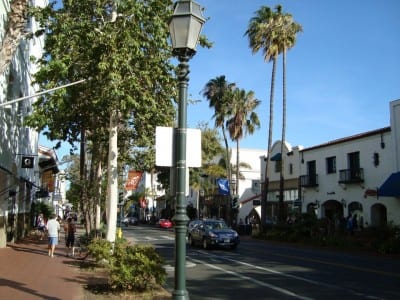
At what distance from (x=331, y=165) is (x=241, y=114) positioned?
37.2 ft

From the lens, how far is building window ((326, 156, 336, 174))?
134 feet

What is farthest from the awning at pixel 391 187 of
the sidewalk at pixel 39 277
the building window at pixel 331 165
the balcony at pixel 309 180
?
the sidewalk at pixel 39 277

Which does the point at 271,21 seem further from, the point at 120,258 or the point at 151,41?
the point at 120,258

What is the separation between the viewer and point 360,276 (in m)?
15.5

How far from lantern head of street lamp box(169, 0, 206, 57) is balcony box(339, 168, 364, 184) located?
31.7 meters

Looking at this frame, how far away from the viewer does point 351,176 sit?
3784 cm

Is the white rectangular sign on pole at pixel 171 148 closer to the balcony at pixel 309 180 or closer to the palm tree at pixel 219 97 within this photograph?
the balcony at pixel 309 180

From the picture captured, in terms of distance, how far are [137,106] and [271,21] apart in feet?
89.1

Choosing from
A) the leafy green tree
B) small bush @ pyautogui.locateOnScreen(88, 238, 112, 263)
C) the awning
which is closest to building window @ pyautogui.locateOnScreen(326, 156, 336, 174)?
the awning

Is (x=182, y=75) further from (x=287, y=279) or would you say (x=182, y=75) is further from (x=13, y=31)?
(x=287, y=279)

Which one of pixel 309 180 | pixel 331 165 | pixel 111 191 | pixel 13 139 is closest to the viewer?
pixel 111 191

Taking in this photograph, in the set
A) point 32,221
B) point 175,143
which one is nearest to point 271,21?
point 32,221

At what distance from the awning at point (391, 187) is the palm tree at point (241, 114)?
1903cm

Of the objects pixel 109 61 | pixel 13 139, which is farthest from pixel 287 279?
pixel 13 139
